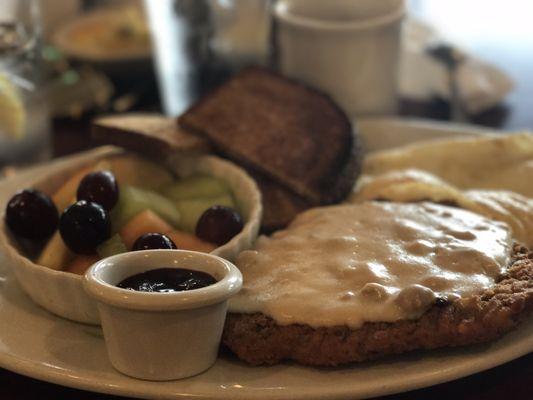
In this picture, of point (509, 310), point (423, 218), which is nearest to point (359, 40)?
point (423, 218)

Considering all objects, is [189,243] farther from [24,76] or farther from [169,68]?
[169,68]

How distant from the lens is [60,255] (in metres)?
1.77

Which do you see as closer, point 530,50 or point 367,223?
point 367,223

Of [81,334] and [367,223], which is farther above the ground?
[367,223]

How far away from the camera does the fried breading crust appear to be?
4.77ft

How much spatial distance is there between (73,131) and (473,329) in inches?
75.8

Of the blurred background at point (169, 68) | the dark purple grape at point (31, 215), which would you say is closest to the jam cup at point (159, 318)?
the dark purple grape at point (31, 215)

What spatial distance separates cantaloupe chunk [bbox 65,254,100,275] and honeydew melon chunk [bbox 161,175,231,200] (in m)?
0.33

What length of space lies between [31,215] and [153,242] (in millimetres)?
319

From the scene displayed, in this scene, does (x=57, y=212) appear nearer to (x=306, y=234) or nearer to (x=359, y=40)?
(x=306, y=234)

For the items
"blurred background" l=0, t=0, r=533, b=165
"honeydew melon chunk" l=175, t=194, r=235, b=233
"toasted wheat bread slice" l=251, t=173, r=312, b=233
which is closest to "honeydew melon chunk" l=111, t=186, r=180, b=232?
"honeydew melon chunk" l=175, t=194, r=235, b=233

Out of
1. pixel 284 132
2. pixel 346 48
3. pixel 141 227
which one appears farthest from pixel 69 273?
pixel 346 48

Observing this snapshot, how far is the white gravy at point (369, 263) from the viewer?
1476 millimetres

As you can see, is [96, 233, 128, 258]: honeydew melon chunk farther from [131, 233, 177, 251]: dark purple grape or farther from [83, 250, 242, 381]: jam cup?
[83, 250, 242, 381]: jam cup
